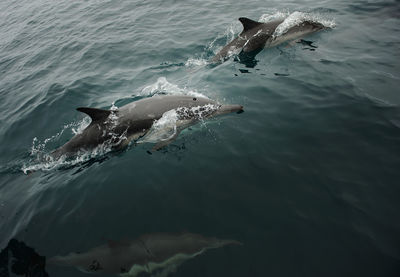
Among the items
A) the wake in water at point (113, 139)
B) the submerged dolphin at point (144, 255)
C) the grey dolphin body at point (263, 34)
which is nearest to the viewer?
the submerged dolphin at point (144, 255)

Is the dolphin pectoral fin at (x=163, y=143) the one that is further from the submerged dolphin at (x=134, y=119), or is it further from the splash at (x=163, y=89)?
the splash at (x=163, y=89)

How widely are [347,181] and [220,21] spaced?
13864mm

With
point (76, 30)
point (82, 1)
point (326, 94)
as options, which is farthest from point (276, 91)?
point (82, 1)

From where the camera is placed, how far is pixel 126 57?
14.8 metres

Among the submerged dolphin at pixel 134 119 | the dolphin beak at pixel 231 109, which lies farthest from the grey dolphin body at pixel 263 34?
the submerged dolphin at pixel 134 119

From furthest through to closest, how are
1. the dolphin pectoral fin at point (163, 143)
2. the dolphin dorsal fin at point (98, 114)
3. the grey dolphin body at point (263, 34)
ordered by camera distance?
the grey dolphin body at point (263, 34)
the dolphin pectoral fin at point (163, 143)
the dolphin dorsal fin at point (98, 114)

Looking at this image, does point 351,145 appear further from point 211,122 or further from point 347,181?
point 211,122

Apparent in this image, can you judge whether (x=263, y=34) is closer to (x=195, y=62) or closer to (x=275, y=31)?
(x=275, y=31)

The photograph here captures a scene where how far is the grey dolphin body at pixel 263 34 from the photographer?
40.3 feet

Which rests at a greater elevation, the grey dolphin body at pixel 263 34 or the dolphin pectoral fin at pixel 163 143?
the grey dolphin body at pixel 263 34

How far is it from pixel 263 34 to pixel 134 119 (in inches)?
316

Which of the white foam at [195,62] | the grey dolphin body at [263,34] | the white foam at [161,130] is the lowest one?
the white foam at [161,130]

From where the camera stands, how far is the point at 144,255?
470 cm

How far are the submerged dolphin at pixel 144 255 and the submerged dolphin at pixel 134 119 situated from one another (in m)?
3.22
